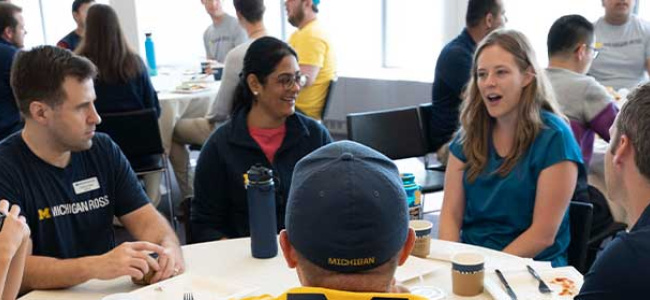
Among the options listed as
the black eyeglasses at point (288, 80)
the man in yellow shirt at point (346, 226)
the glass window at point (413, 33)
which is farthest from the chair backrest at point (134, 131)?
the glass window at point (413, 33)

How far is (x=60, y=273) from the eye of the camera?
174cm

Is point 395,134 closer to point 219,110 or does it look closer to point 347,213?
point 219,110

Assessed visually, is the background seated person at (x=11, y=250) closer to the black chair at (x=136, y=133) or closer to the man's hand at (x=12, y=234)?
the man's hand at (x=12, y=234)

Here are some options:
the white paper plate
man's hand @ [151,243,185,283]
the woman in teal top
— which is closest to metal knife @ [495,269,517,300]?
the white paper plate

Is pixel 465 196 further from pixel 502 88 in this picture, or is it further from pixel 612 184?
pixel 612 184

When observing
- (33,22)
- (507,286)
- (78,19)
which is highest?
(78,19)

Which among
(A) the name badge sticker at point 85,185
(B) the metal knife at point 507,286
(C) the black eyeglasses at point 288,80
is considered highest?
(C) the black eyeglasses at point 288,80

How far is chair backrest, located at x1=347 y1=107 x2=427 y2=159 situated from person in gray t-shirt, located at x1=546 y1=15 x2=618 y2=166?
2.84 ft

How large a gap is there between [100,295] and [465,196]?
4.18 ft

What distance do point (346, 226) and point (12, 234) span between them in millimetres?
930

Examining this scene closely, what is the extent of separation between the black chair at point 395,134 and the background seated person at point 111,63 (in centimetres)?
148

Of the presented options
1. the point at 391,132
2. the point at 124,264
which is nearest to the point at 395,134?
the point at 391,132

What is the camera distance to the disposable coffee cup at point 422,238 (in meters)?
1.84

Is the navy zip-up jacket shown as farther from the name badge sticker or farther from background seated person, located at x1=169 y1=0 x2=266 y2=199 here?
background seated person, located at x1=169 y1=0 x2=266 y2=199
